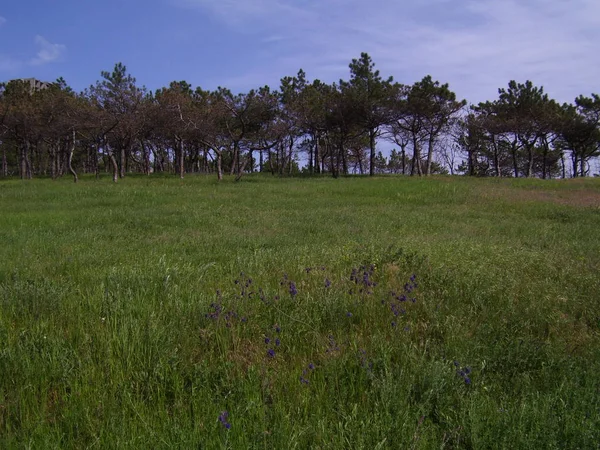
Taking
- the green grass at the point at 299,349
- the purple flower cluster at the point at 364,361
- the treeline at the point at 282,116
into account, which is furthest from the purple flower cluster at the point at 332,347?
the treeline at the point at 282,116

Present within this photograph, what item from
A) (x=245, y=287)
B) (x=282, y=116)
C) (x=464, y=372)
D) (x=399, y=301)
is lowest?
(x=464, y=372)

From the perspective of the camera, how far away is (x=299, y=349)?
3.94 meters

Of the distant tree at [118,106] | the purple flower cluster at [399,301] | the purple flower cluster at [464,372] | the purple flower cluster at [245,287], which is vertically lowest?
the purple flower cluster at [464,372]

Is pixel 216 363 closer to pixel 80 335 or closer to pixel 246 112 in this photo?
pixel 80 335

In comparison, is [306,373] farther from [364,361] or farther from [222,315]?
[222,315]

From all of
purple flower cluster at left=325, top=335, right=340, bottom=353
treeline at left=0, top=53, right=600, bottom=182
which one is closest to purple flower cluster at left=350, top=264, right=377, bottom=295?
purple flower cluster at left=325, top=335, right=340, bottom=353

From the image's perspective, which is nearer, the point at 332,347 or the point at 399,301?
the point at 332,347

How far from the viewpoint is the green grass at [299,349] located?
2768 mm

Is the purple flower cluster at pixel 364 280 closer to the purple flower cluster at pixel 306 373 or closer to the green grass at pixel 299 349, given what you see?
the green grass at pixel 299 349

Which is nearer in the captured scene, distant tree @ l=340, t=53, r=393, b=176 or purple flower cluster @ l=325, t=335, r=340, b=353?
purple flower cluster @ l=325, t=335, r=340, b=353

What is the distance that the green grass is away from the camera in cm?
277

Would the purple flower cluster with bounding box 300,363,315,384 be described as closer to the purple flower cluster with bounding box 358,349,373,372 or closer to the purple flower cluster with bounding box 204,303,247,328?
the purple flower cluster with bounding box 358,349,373,372

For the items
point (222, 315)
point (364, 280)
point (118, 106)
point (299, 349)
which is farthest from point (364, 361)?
point (118, 106)

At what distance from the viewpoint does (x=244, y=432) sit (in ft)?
8.67
